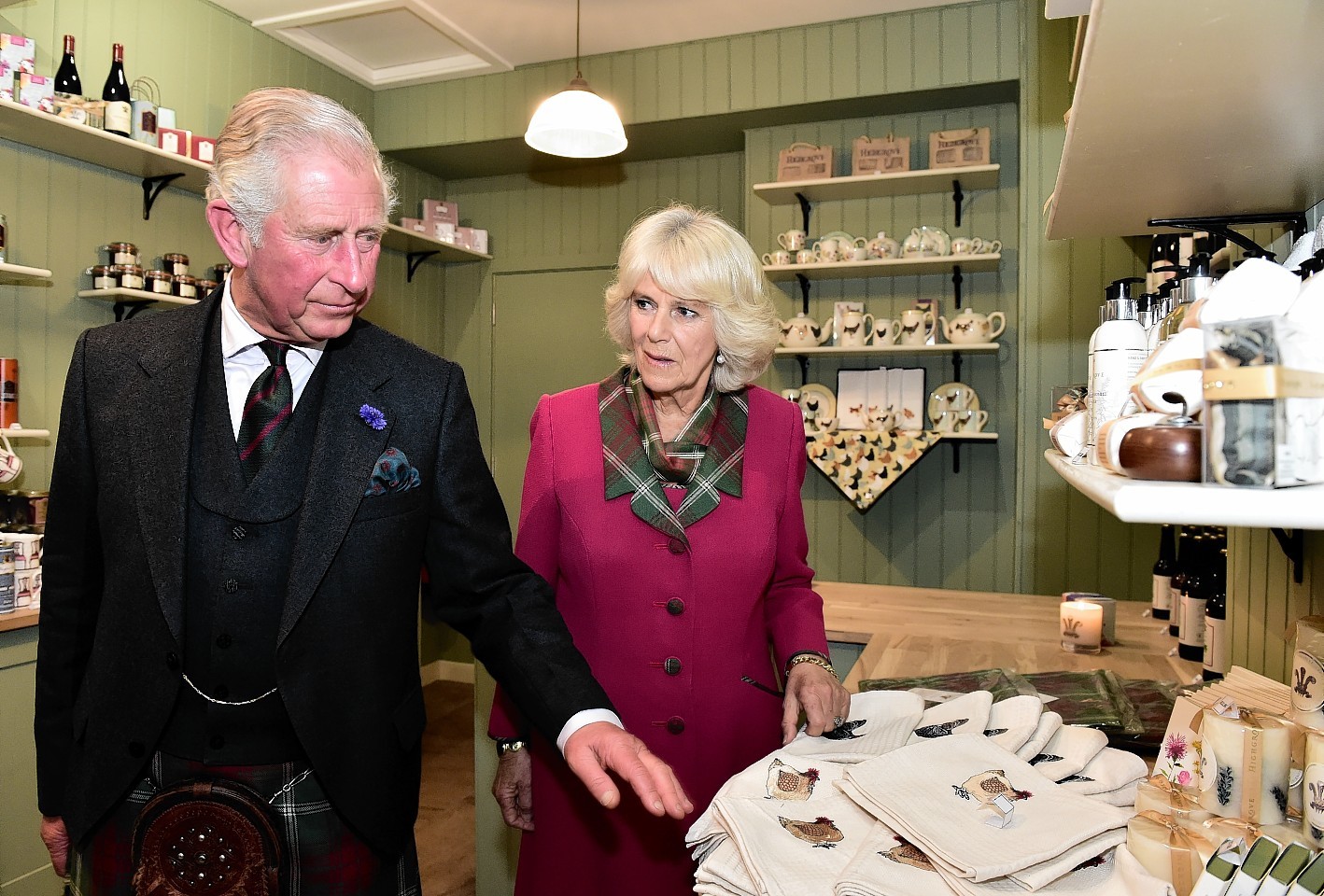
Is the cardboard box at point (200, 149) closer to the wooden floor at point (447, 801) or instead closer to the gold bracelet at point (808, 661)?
the wooden floor at point (447, 801)

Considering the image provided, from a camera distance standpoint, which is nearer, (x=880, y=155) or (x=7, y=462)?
(x=7, y=462)

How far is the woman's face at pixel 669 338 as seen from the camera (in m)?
1.65

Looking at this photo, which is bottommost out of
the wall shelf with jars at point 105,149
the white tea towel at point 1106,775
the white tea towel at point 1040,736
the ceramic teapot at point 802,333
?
the white tea towel at point 1106,775

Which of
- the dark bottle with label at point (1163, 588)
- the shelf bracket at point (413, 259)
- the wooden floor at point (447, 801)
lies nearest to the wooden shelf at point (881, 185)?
the dark bottle with label at point (1163, 588)

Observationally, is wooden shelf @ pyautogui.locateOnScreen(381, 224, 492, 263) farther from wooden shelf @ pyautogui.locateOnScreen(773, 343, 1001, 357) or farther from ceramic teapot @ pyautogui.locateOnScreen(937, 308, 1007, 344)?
ceramic teapot @ pyautogui.locateOnScreen(937, 308, 1007, 344)

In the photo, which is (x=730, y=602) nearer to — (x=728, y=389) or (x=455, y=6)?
(x=728, y=389)

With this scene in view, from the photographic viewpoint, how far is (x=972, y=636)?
2426mm

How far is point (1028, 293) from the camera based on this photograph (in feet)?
13.2

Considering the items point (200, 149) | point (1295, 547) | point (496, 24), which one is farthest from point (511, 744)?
point (496, 24)

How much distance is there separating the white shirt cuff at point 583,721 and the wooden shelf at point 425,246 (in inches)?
148

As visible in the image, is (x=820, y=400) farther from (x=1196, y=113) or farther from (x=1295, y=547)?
(x=1196, y=113)

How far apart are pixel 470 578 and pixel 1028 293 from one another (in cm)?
337

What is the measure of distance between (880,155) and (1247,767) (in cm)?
362

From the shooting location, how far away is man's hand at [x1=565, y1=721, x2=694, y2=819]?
3.45 feet
